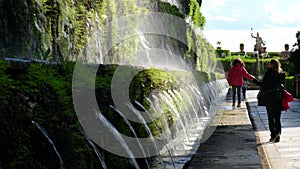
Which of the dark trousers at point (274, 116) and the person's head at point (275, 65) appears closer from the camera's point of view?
the dark trousers at point (274, 116)

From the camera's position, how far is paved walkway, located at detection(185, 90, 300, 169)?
554 centimetres

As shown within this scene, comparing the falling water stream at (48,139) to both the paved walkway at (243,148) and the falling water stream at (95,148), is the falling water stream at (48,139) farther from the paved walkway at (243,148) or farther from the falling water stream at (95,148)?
the paved walkway at (243,148)

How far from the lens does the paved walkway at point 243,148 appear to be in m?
5.54

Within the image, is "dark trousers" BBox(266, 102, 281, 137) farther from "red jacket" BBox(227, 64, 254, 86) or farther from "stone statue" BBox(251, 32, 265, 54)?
"stone statue" BBox(251, 32, 265, 54)

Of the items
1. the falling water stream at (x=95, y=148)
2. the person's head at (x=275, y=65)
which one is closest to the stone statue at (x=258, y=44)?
the person's head at (x=275, y=65)

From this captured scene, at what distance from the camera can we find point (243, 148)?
252 inches

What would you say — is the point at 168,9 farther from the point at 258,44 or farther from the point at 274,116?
the point at 258,44

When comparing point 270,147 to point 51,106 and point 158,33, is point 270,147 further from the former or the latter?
point 158,33

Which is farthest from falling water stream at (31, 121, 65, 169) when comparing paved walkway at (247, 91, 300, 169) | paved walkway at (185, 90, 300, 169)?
paved walkway at (247, 91, 300, 169)

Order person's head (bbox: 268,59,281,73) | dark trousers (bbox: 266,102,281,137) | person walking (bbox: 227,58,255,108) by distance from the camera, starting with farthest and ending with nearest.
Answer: person walking (bbox: 227,58,255,108)
person's head (bbox: 268,59,281,73)
dark trousers (bbox: 266,102,281,137)

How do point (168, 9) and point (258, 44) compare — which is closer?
point (168, 9)

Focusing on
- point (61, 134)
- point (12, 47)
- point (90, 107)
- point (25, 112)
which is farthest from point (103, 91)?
point (12, 47)

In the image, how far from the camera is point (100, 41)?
905cm

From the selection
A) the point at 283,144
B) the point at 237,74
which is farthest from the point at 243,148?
the point at 237,74
